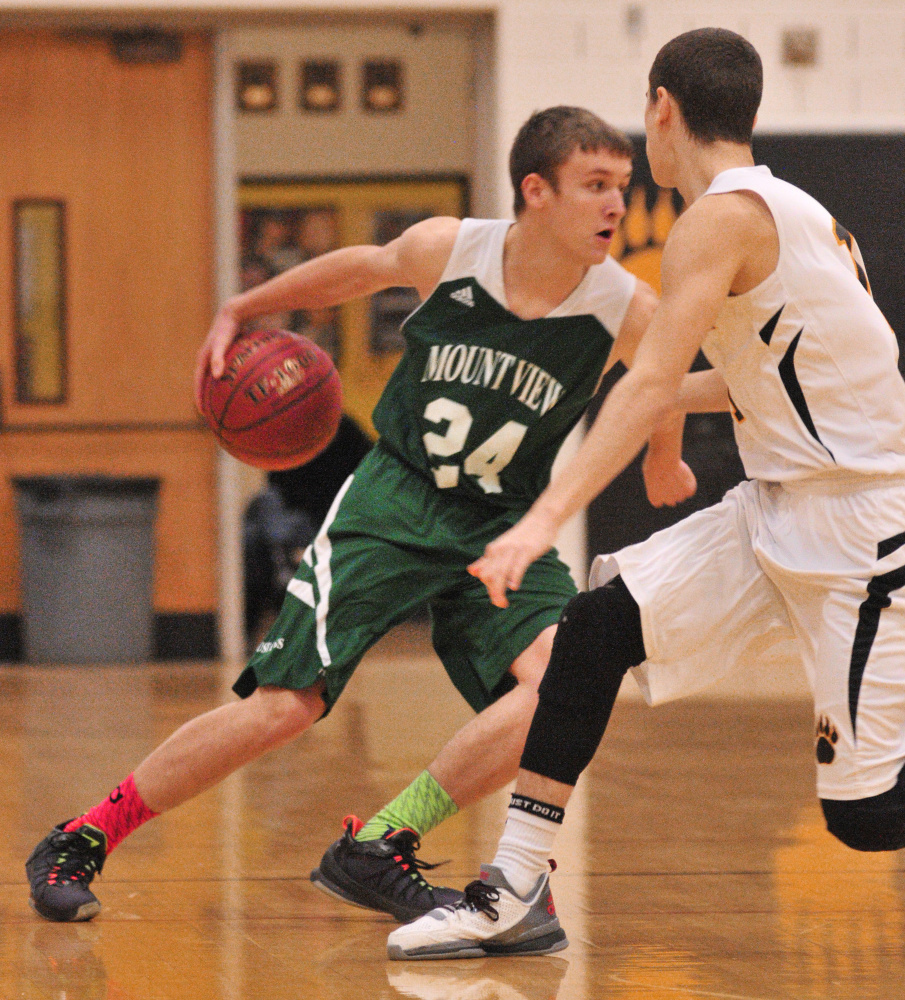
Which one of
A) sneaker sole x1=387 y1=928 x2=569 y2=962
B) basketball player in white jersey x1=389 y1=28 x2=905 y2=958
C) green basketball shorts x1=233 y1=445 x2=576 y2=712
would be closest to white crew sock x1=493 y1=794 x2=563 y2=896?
basketball player in white jersey x1=389 y1=28 x2=905 y2=958

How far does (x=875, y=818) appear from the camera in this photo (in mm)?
2273

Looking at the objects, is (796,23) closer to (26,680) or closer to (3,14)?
(3,14)

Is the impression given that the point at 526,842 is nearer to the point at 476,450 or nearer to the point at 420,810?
the point at 420,810

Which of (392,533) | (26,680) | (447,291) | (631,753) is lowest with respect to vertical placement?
(26,680)

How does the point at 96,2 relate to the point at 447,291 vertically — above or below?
above

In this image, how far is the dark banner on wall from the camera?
670cm

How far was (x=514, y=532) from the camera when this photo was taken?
218 cm

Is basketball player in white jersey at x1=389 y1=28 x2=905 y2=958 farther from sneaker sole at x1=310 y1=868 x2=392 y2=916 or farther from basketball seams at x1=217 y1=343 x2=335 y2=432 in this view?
basketball seams at x1=217 y1=343 x2=335 y2=432

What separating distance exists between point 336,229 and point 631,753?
18.8ft

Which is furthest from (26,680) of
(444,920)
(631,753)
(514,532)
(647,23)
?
(514,532)

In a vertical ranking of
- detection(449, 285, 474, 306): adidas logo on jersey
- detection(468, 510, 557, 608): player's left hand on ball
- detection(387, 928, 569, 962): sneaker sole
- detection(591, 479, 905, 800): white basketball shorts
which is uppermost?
detection(449, 285, 474, 306): adidas logo on jersey

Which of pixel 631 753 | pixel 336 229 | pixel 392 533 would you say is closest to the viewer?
pixel 392 533

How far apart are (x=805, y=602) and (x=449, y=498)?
2.89 feet

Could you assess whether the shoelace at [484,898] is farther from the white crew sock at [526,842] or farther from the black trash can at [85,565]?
the black trash can at [85,565]
